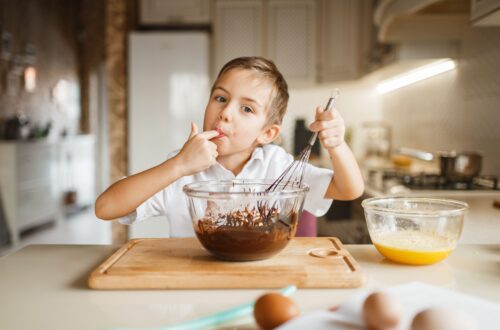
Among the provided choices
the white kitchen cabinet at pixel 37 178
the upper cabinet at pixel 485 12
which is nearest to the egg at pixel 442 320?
the upper cabinet at pixel 485 12

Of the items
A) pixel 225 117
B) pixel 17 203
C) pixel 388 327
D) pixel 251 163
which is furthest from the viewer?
pixel 17 203

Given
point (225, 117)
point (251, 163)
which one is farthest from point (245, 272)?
point (251, 163)

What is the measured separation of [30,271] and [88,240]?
13.3 ft

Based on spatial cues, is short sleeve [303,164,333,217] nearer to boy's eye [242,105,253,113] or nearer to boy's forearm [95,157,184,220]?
boy's eye [242,105,253,113]

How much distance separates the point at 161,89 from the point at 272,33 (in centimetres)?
99

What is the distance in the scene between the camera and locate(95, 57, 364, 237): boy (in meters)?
1.01

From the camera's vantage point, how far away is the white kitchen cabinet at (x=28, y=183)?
457 cm

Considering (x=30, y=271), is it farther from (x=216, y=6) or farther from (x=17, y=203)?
(x=17, y=203)

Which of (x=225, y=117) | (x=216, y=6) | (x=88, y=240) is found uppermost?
(x=216, y=6)

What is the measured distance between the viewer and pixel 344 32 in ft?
13.3

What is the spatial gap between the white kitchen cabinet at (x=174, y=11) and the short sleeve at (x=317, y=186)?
118 inches

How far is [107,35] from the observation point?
12.6 feet

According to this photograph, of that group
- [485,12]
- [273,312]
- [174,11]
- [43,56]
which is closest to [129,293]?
[273,312]

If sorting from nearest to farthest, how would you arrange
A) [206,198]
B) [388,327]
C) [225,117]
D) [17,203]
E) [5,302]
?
[388,327]
[5,302]
[206,198]
[225,117]
[17,203]
